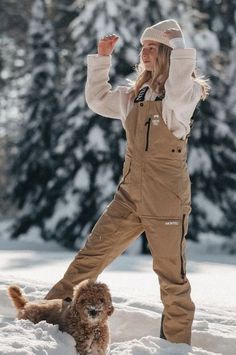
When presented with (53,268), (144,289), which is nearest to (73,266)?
(144,289)

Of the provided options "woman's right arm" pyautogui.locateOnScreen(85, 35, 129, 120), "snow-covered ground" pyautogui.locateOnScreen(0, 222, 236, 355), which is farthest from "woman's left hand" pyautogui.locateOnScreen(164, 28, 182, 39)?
"snow-covered ground" pyautogui.locateOnScreen(0, 222, 236, 355)

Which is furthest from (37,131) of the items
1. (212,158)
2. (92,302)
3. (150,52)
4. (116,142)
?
(92,302)

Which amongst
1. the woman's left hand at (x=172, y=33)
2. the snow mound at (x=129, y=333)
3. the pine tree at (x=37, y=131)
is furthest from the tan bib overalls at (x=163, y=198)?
the pine tree at (x=37, y=131)

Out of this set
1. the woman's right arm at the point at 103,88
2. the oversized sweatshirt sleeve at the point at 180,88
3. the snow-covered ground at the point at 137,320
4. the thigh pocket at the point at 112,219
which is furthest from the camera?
the woman's right arm at the point at 103,88

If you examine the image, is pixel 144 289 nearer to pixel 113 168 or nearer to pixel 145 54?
pixel 145 54

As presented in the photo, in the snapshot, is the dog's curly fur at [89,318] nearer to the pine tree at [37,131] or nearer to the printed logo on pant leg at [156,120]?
the printed logo on pant leg at [156,120]

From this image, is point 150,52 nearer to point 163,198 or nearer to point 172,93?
point 172,93

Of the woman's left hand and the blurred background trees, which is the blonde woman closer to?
the woman's left hand

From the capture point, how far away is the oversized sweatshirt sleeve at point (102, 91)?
5.27 metres

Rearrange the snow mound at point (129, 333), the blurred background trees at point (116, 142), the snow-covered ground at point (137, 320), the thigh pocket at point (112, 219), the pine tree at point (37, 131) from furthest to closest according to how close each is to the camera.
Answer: the pine tree at point (37, 131) → the blurred background trees at point (116, 142) → the thigh pocket at point (112, 219) → the snow-covered ground at point (137, 320) → the snow mound at point (129, 333)

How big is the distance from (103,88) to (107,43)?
339 mm

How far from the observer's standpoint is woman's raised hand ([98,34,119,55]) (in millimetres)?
5184

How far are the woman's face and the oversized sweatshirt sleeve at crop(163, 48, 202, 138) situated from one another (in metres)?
0.32

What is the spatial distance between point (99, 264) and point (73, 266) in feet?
0.65
